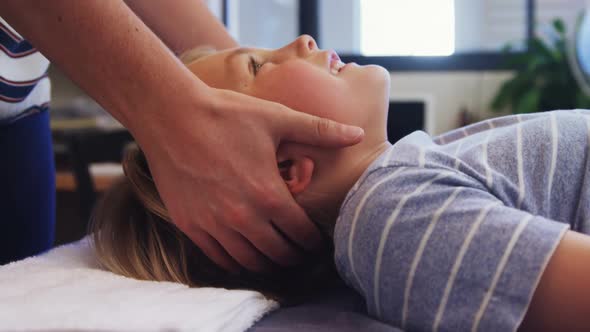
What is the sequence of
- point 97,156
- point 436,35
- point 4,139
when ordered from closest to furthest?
point 4,139, point 97,156, point 436,35

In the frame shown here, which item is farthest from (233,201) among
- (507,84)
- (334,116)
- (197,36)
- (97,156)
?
(507,84)

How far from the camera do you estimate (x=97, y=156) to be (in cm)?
240

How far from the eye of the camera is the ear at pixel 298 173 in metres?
0.92

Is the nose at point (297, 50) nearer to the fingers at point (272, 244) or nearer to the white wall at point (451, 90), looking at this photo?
the fingers at point (272, 244)

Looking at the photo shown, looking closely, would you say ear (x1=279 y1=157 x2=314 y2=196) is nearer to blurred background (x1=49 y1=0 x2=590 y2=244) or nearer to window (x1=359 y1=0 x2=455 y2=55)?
blurred background (x1=49 y1=0 x2=590 y2=244)

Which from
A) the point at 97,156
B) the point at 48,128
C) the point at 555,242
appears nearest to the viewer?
the point at 555,242

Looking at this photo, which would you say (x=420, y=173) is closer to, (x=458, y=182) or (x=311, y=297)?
(x=458, y=182)

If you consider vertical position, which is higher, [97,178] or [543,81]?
[543,81]

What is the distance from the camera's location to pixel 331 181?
935mm

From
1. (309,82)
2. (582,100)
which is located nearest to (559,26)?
(582,100)

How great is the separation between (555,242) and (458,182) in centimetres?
14

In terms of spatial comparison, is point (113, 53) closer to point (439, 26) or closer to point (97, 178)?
point (97, 178)

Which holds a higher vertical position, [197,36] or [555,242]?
[197,36]

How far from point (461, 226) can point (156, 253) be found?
485mm
